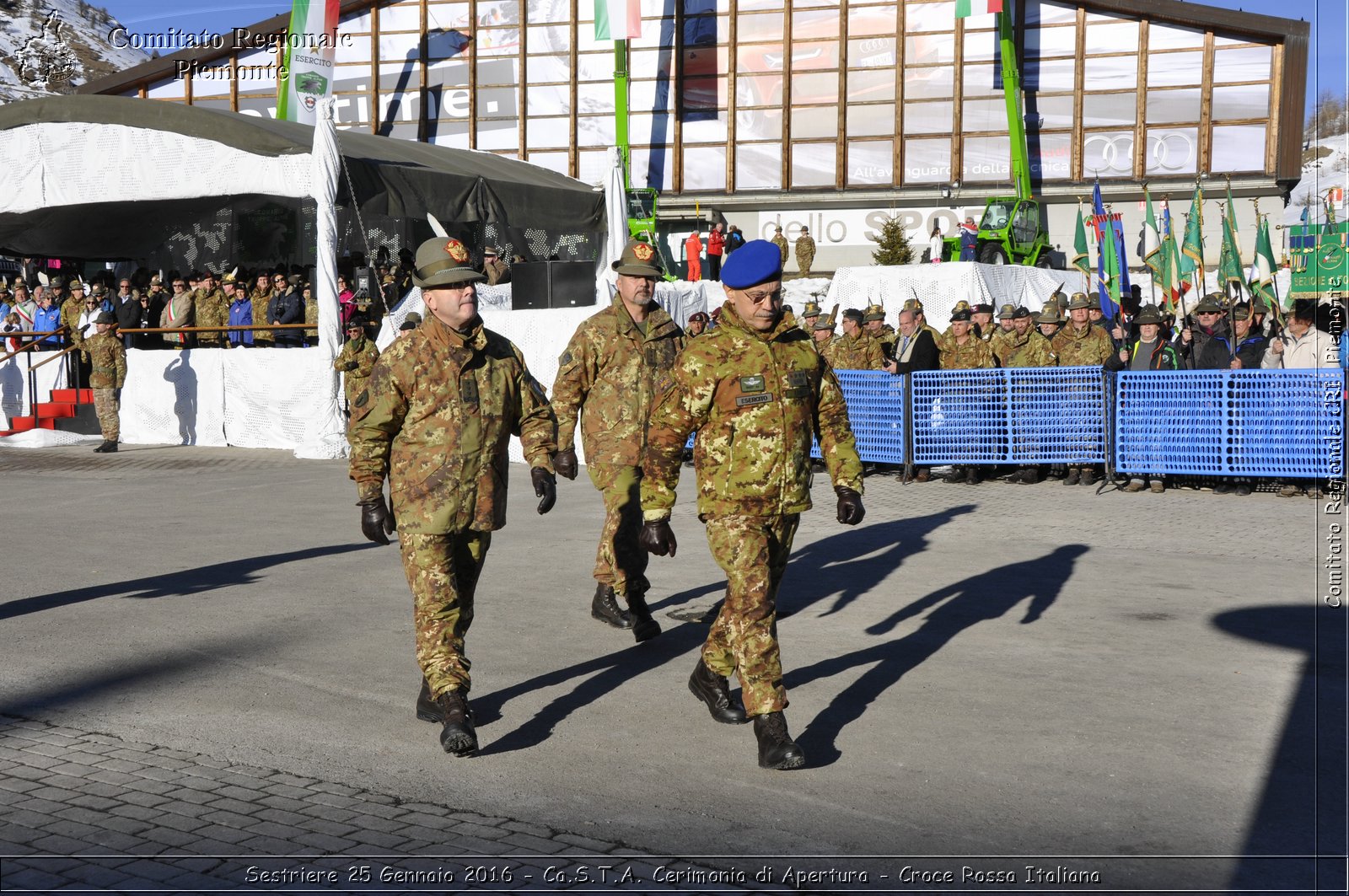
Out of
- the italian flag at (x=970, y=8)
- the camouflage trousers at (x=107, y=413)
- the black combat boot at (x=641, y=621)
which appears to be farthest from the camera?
the italian flag at (x=970, y=8)

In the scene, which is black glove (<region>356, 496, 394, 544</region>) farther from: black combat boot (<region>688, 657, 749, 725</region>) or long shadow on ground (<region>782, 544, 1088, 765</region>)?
long shadow on ground (<region>782, 544, 1088, 765</region>)

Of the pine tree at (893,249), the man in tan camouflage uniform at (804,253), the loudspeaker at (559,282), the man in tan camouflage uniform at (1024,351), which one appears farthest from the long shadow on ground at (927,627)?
the man in tan camouflage uniform at (804,253)

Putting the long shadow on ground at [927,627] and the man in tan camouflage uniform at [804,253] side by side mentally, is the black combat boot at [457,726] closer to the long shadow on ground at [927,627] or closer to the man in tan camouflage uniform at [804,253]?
the long shadow on ground at [927,627]

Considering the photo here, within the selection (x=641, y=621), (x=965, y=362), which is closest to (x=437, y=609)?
(x=641, y=621)

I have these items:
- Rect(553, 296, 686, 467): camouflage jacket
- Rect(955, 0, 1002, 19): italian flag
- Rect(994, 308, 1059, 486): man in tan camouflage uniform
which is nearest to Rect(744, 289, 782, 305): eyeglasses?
Rect(553, 296, 686, 467): camouflage jacket

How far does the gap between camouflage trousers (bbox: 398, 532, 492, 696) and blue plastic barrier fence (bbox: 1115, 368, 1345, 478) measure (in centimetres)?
962

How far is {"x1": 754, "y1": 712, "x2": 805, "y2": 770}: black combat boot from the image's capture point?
4.91 metres

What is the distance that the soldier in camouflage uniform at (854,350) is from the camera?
16.1 m

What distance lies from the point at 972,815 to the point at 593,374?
12.0ft

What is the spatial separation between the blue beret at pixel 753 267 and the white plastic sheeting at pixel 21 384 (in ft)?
61.8

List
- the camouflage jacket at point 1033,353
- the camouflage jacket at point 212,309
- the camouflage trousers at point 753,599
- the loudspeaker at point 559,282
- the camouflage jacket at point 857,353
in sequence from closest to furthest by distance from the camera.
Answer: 1. the camouflage trousers at point 753,599
2. the camouflage jacket at point 1033,353
3. the camouflage jacket at point 857,353
4. the loudspeaker at point 559,282
5. the camouflage jacket at point 212,309

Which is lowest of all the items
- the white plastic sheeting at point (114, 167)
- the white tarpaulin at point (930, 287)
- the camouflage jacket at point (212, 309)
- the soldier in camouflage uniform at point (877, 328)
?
the soldier in camouflage uniform at point (877, 328)

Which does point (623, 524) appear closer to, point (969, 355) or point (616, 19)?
point (969, 355)

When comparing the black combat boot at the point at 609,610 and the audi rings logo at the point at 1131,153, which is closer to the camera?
the black combat boot at the point at 609,610
